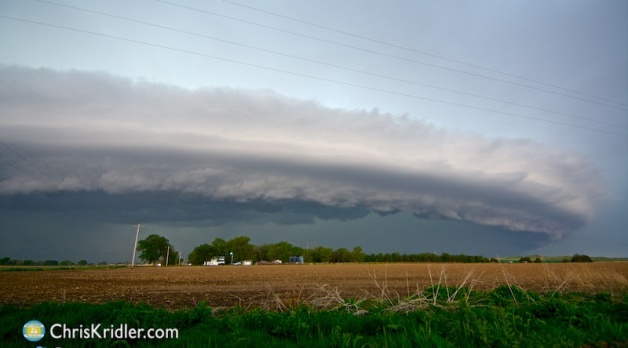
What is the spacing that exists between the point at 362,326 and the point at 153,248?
17806cm

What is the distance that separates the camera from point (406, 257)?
195500mm

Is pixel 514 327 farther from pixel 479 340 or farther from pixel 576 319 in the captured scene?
pixel 576 319

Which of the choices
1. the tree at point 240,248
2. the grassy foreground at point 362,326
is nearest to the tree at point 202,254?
the tree at point 240,248

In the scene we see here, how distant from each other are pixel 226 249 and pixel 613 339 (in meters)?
197

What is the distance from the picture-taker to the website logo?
6582mm

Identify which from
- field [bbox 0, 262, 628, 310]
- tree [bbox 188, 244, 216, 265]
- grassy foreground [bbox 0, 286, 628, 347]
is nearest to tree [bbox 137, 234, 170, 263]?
tree [bbox 188, 244, 216, 265]

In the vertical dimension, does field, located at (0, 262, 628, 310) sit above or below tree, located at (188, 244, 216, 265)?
below

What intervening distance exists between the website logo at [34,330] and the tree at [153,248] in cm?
17416

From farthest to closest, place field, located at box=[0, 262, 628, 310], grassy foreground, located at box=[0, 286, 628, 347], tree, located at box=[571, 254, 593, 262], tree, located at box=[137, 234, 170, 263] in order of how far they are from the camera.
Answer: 1. tree, located at box=[137, 234, 170, 263]
2. tree, located at box=[571, 254, 593, 262]
3. field, located at box=[0, 262, 628, 310]
4. grassy foreground, located at box=[0, 286, 628, 347]

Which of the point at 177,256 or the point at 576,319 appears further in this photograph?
the point at 177,256

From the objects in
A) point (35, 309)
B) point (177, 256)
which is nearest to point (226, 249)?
point (177, 256)

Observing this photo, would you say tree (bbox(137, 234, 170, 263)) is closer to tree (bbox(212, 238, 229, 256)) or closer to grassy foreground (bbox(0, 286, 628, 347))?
tree (bbox(212, 238, 229, 256))

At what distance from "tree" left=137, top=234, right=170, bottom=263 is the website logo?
174 m

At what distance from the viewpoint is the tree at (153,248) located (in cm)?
16138
